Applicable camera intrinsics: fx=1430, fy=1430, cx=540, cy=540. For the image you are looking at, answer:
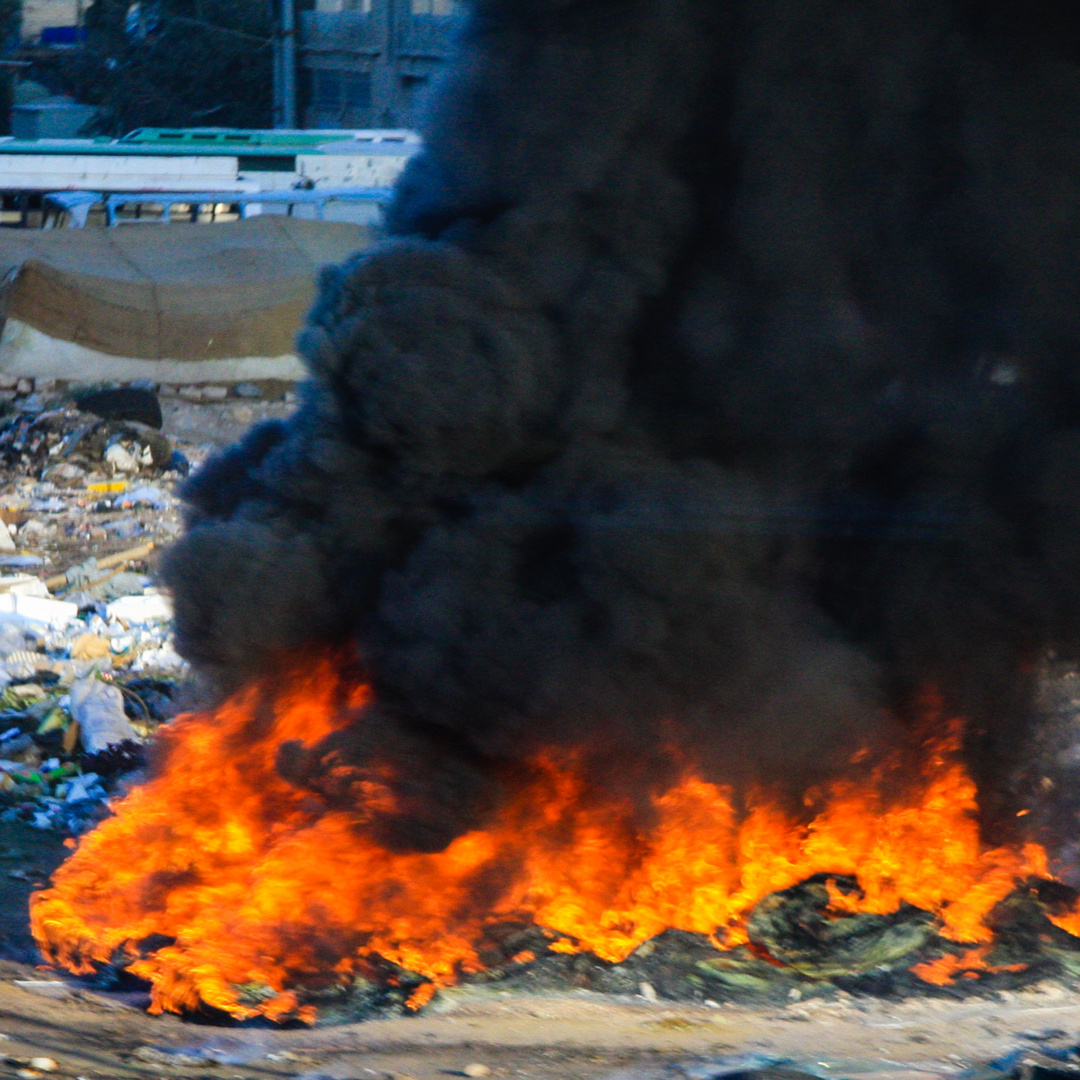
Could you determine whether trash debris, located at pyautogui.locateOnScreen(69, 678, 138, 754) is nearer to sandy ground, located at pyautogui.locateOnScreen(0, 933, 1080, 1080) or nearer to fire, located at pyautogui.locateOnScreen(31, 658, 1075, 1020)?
fire, located at pyautogui.locateOnScreen(31, 658, 1075, 1020)

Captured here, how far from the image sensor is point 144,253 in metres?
19.5

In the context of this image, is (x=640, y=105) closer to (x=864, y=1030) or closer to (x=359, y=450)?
(x=359, y=450)

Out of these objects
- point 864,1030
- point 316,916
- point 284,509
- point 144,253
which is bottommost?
point 864,1030

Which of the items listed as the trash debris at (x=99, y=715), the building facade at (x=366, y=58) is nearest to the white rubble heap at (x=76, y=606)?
the trash debris at (x=99, y=715)

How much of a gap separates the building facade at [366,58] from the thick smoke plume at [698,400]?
22.5 m

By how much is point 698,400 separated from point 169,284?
1401 cm

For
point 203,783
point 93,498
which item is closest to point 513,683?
point 203,783

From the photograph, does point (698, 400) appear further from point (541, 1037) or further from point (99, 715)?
point (99, 715)

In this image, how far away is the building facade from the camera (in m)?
29.5

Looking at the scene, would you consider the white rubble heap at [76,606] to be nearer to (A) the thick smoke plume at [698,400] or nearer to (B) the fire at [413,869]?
(B) the fire at [413,869]

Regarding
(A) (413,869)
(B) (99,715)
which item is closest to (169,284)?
(B) (99,715)

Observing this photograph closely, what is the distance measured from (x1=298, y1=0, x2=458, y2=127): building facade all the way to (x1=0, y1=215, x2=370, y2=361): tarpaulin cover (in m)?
9.32

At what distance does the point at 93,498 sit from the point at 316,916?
9.85 meters

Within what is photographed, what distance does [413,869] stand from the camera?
246 inches
